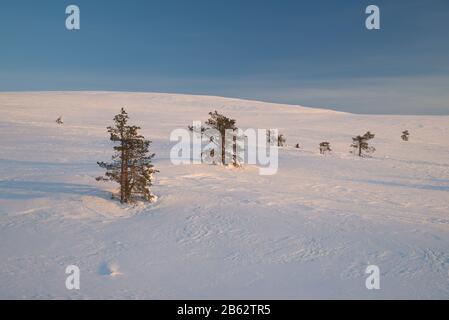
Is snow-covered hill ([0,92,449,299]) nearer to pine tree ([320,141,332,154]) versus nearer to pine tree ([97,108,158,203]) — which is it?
pine tree ([97,108,158,203])

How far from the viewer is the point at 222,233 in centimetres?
1423

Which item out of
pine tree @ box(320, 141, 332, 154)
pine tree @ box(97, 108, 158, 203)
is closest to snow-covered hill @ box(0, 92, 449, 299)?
pine tree @ box(97, 108, 158, 203)

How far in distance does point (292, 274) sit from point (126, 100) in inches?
3933

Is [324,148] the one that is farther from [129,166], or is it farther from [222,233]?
[222,233]

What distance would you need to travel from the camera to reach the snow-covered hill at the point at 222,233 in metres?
10.4

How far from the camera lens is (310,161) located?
35344mm

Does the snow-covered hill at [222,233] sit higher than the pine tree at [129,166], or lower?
lower

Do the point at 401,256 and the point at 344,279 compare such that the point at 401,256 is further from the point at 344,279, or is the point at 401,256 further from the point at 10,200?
the point at 10,200

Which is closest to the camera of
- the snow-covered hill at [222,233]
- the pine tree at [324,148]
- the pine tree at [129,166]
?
the snow-covered hill at [222,233]

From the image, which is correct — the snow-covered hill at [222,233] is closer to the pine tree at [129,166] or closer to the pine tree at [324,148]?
the pine tree at [129,166]

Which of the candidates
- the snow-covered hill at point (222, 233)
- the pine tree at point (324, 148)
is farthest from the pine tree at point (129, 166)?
the pine tree at point (324, 148)

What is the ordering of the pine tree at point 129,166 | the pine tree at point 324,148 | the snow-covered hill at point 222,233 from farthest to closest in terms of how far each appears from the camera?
the pine tree at point 324,148 → the pine tree at point 129,166 → the snow-covered hill at point 222,233

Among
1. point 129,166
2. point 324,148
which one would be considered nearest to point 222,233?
point 129,166
